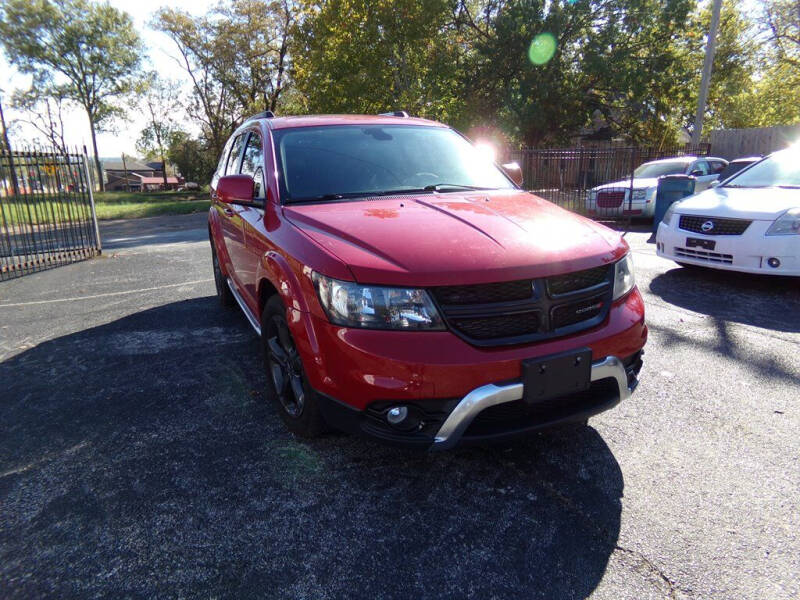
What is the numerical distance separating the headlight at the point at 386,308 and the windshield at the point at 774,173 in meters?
5.93

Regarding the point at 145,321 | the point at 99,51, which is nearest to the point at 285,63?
the point at 99,51

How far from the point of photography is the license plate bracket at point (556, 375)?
2.21 metres

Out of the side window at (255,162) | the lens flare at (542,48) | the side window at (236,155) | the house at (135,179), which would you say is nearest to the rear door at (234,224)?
the side window at (236,155)

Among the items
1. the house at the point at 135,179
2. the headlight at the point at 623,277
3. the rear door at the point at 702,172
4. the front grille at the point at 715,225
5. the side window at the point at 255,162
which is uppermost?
the house at the point at 135,179

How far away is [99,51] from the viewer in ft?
131

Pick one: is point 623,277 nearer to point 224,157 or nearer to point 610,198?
point 224,157

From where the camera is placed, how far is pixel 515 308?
226 cm

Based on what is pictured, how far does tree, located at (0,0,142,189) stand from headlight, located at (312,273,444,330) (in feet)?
156

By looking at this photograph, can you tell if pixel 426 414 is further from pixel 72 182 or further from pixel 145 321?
pixel 72 182

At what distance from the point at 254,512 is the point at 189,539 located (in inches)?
11.3

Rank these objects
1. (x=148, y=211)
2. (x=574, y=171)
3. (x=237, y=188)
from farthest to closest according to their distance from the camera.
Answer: (x=148, y=211) → (x=574, y=171) → (x=237, y=188)

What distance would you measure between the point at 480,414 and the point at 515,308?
486 millimetres

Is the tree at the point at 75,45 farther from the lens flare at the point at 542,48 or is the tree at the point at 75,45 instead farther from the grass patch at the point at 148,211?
the lens flare at the point at 542,48

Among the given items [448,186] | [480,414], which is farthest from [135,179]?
[480,414]
